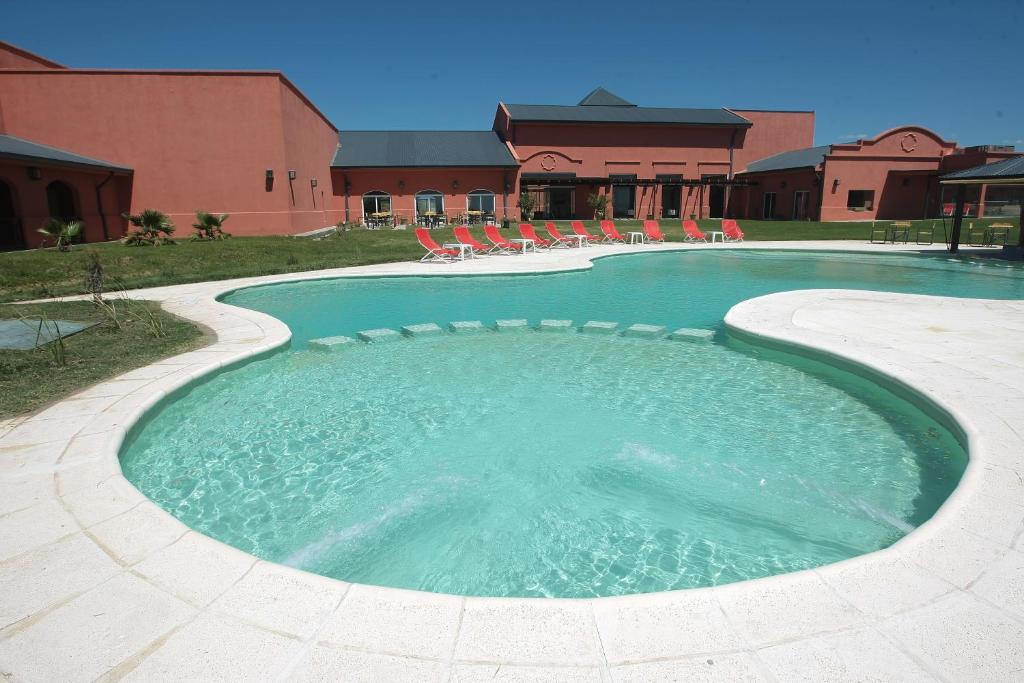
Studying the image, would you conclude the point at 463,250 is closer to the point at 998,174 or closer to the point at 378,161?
the point at 998,174

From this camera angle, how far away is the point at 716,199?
3234cm

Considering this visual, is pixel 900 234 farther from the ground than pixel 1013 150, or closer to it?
closer to it

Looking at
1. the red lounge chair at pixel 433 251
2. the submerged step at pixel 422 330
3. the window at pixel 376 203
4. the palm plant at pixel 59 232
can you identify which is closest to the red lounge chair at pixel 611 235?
the red lounge chair at pixel 433 251

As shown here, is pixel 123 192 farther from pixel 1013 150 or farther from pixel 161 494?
pixel 1013 150

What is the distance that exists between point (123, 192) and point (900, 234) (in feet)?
88.4

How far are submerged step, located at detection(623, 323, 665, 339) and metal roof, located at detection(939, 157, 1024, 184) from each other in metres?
11.7

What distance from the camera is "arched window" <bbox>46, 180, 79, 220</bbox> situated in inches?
678

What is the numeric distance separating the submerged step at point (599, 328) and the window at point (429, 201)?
2044 centimetres

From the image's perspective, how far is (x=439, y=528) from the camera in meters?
3.52

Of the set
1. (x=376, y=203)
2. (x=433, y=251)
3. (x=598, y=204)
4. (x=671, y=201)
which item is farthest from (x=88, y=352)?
(x=671, y=201)

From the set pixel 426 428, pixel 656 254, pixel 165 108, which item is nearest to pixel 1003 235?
pixel 656 254

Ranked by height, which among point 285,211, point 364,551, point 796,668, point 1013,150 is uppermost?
point 1013,150

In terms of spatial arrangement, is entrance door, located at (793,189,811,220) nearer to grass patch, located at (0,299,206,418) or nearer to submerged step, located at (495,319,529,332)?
submerged step, located at (495,319,529,332)

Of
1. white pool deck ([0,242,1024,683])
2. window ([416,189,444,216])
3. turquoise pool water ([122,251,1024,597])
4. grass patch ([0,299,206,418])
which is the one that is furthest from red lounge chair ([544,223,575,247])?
white pool deck ([0,242,1024,683])
